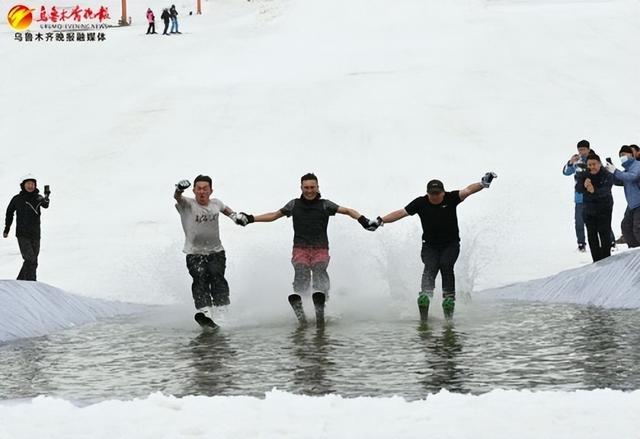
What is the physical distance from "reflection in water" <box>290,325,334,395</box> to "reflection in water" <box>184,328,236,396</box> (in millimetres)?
523

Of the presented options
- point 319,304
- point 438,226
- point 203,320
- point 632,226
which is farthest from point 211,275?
point 632,226

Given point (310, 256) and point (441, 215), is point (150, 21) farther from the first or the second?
point (441, 215)

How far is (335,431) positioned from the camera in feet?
19.1

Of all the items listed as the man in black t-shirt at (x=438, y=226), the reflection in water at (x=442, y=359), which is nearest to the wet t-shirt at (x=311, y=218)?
the man in black t-shirt at (x=438, y=226)

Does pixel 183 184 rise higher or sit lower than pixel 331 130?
lower

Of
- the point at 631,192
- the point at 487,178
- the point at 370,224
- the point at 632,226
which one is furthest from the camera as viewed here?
the point at 632,226

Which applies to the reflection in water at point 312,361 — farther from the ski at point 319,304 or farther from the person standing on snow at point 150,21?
the person standing on snow at point 150,21

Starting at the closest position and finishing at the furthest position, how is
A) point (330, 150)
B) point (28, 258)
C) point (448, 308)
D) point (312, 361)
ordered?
point (312, 361), point (448, 308), point (28, 258), point (330, 150)

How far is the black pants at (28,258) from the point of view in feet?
50.5

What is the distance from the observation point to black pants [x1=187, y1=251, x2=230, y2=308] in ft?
39.7

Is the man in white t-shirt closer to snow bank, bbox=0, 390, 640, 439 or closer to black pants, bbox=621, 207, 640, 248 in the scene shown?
snow bank, bbox=0, 390, 640, 439

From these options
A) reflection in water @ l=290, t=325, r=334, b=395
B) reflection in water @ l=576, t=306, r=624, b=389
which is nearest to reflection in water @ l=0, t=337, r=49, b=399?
reflection in water @ l=290, t=325, r=334, b=395

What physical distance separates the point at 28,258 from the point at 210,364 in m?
7.26

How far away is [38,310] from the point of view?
11781 millimetres
